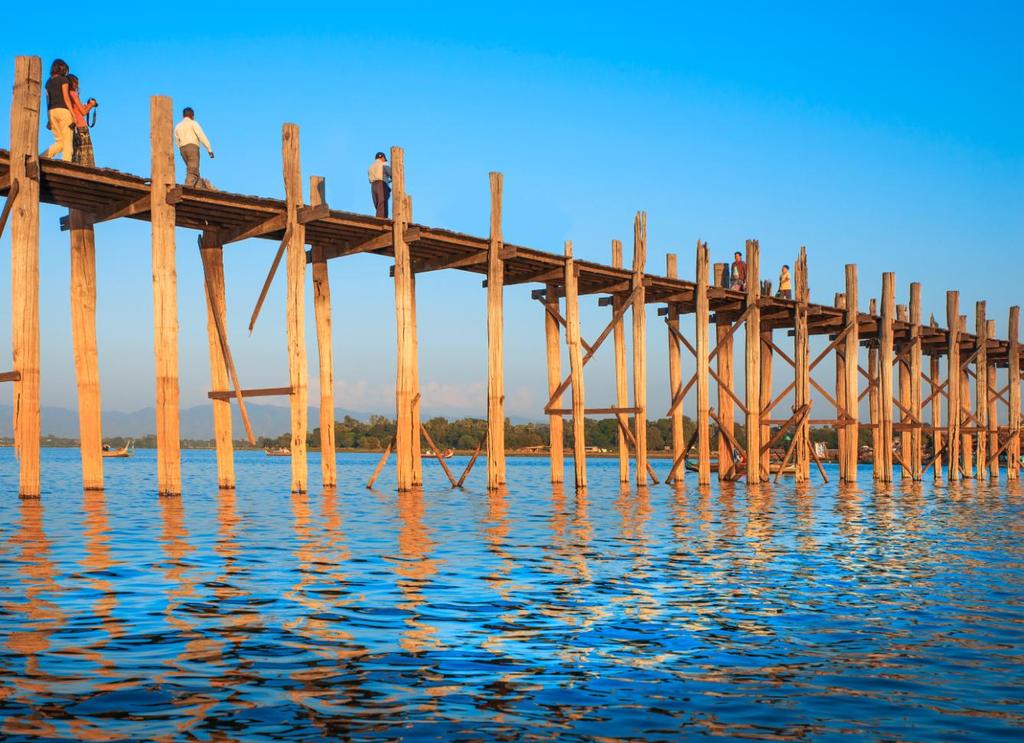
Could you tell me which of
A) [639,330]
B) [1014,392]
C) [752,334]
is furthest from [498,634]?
[1014,392]

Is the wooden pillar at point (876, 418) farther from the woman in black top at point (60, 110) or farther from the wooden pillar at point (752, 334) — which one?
the woman in black top at point (60, 110)

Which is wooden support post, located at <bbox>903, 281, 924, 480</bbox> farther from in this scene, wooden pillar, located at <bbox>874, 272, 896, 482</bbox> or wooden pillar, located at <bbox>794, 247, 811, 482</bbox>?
wooden pillar, located at <bbox>794, 247, 811, 482</bbox>

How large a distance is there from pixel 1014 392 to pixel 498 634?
42.2 metres

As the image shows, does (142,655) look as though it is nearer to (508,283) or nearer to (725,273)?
(508,283)

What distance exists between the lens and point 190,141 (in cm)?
2139

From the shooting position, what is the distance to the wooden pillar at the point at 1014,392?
141 feet

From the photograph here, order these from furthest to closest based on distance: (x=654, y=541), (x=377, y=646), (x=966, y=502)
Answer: (x=966, y=502), (x=654, y=541), (x=377, y=646)

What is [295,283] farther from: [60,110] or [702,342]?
[702,342]

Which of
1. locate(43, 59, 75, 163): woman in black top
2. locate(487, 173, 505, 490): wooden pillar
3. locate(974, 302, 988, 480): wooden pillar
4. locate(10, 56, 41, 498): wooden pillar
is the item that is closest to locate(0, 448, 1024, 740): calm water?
locate(10, 56, 41, 498): wooden pillar

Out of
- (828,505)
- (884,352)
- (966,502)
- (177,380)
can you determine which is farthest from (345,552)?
(884,352)

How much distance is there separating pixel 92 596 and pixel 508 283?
67.4 ft

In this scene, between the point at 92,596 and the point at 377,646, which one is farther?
the point at 92,596

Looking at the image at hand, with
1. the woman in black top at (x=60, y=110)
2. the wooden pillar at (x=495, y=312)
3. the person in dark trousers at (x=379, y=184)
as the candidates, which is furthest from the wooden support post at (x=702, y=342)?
the woman in black top at (x=60, y=110)

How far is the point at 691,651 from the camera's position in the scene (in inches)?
309
